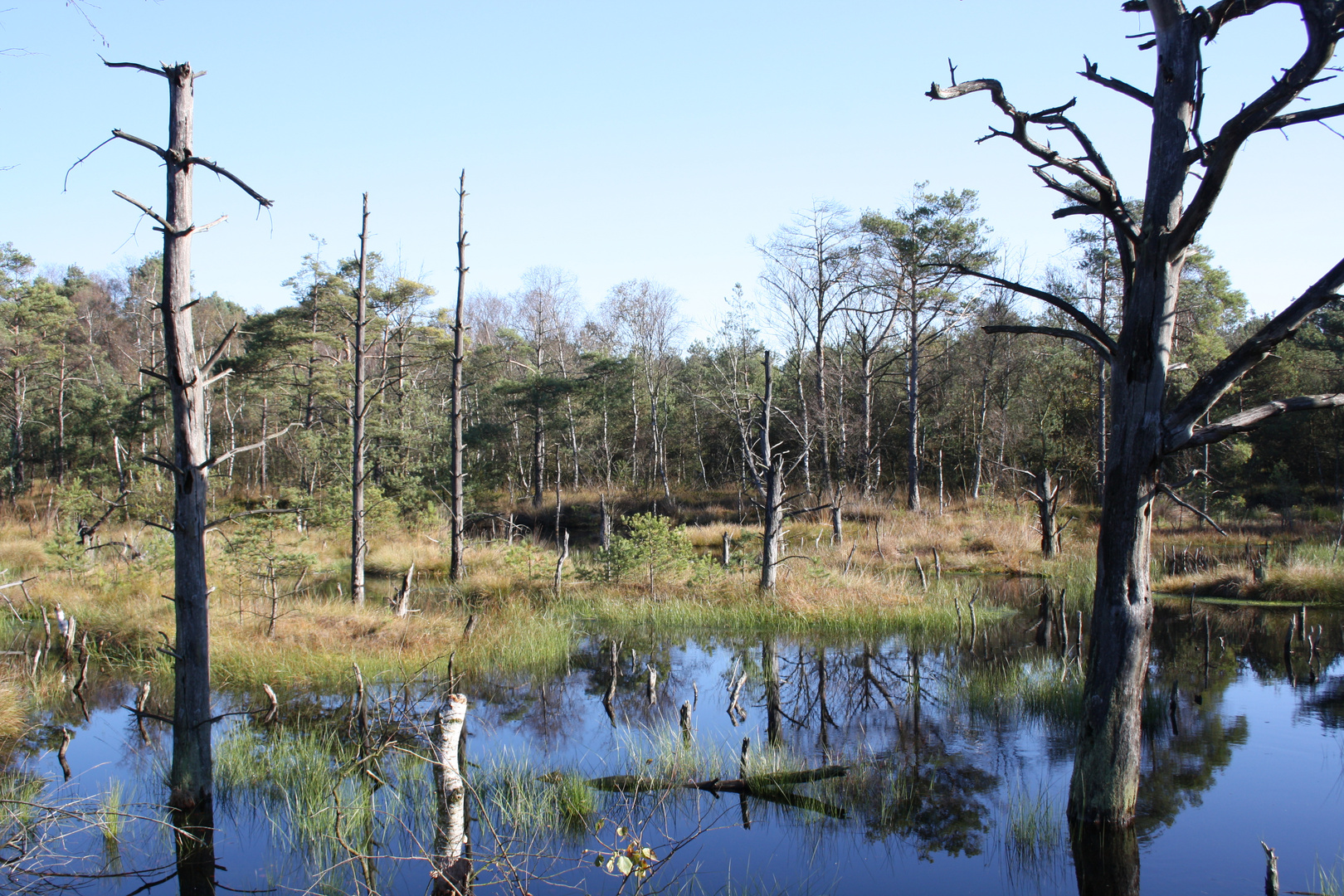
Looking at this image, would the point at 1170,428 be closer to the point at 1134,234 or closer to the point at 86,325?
the point at 1134,234

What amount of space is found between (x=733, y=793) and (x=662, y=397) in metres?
33.3

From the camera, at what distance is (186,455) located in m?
5.71

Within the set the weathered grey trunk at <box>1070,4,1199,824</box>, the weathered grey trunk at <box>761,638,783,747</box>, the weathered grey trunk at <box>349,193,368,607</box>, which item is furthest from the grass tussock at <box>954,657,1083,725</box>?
the weathered grey trunk at <box>349,193,368,607</box>

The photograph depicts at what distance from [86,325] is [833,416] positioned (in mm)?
39195

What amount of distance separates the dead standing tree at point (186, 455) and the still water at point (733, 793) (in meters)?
0.56

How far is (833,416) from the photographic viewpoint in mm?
32688

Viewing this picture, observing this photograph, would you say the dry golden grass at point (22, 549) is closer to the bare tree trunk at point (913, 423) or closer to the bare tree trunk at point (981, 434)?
the bare tree trunk at point (913, 423)

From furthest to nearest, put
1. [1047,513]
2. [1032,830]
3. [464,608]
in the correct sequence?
[1047,513], [464,608], [1032,830]

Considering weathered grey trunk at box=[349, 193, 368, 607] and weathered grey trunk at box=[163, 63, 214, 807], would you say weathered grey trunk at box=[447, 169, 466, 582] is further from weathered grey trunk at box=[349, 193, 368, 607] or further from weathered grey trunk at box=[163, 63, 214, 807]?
weathered grey trunk at box=[163, 63, 214, 807]

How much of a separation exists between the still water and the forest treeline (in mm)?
12226

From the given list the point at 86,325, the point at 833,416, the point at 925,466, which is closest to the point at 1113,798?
the point at 833,416

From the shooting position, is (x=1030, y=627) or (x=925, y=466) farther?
(x=925, y=466)

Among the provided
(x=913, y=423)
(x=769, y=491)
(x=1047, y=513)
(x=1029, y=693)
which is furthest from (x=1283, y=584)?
(x=913, y=423)

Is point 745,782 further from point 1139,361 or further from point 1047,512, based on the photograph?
point 1047,512
